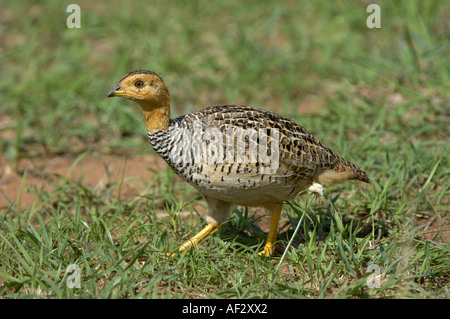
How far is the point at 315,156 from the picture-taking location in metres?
4.59

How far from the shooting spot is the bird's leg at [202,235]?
4.71 m

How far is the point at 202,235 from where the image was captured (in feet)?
15.8

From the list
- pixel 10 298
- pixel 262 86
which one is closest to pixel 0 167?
pixel 10 298

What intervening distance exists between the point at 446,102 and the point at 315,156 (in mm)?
2912

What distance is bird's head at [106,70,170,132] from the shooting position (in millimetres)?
4441

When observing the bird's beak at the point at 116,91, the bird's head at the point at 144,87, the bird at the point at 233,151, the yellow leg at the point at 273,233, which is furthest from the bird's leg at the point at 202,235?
the bird's beak at the point at 116,91

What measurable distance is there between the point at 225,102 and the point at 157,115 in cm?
351

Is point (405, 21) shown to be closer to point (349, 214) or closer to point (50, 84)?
point (349, 214)

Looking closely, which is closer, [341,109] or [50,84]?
[341,109]

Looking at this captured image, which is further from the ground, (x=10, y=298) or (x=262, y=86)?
(x=262, y=86)

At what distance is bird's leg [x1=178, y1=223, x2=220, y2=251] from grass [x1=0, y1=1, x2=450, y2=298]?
0.09 metres

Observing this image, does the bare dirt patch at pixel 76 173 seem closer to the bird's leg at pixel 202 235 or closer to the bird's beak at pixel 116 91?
the bird's leg at pixel 202 235

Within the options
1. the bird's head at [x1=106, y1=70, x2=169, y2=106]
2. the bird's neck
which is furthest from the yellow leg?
the bird's head at [x1=106, y1=70, x2=169, y2=106]
